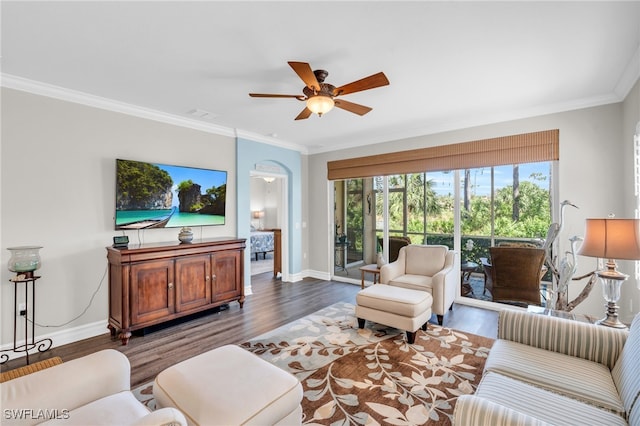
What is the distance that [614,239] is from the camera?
2.02 m

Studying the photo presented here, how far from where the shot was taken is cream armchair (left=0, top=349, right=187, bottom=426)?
1.22 m

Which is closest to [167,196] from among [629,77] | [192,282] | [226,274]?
[192,282]

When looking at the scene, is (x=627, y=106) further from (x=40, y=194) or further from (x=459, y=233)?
(x=40, y=194)

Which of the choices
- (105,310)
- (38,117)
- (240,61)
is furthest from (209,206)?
(240,61)

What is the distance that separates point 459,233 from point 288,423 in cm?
385

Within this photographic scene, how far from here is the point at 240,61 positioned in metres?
2.56

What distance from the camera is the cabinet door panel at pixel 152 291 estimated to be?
3.13m

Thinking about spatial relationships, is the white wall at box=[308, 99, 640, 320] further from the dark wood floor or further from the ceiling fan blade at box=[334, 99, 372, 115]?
the ceiling fan blade at box=[334, 99, 372, 115]

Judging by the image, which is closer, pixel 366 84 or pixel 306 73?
pixel 306 73

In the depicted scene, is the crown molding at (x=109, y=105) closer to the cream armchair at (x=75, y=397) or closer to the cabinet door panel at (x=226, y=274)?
the cabinet door panel at (x=226, y=274)

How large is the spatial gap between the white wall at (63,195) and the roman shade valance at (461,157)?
11.5 feet

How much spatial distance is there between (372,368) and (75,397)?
6.84 feet

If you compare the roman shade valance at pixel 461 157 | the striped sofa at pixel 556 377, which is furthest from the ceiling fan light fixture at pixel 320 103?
the roman shade valance at pixel 461 157

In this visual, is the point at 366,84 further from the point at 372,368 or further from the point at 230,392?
the point at 372,368
